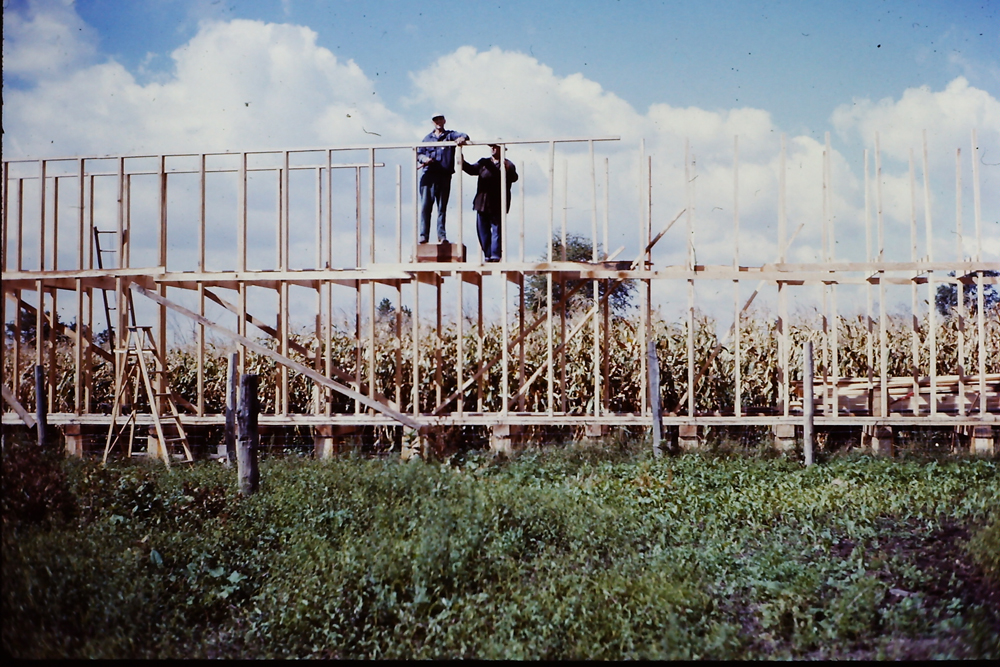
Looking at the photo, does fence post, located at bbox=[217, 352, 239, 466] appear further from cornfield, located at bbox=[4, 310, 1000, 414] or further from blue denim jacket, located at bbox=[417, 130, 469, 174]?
blue denim jacket, located at bbox=[417, 130, 469, 174]

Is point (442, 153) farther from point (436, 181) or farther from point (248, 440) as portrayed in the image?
point (248, 440)

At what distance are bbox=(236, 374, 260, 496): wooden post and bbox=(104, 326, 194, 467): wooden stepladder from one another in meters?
2.54

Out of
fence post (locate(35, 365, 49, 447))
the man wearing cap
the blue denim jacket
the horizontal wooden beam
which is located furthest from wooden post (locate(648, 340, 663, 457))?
fence post (locate(35, 365, 49, 447))

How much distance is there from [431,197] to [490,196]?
2.92ft

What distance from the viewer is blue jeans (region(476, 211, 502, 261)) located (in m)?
13.5

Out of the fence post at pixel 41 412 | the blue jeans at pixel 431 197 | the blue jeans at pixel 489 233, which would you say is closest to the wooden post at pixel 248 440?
the fence post at pixel 41 412

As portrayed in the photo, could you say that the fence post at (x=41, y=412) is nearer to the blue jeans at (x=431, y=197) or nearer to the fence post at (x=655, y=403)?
the blue jeans at (x=431, y=197)

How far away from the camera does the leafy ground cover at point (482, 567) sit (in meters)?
6.35

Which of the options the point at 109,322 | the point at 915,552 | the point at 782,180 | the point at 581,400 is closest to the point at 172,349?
the point at 109,322

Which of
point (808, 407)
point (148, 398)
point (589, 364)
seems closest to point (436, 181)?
point (589, 364)

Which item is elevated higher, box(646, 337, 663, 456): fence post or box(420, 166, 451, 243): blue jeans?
box(420, 166, 451, 243): blue jeans

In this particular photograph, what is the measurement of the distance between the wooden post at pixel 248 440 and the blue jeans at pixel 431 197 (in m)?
4.66

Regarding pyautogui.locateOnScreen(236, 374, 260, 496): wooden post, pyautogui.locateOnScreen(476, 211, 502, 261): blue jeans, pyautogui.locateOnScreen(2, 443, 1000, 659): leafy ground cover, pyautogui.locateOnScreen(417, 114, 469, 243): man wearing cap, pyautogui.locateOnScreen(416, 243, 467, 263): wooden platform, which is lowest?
pyautogui.locateOnScreen(2, 443, 1000, 659): leafy ground cover

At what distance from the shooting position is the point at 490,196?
1358 cm
